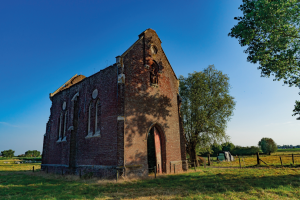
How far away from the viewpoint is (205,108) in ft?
82.6

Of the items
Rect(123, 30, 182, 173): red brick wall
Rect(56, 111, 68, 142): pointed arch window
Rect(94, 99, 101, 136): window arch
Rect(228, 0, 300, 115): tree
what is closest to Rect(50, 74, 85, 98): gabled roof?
Rect(56, 111, 68, 142): pointed arch window

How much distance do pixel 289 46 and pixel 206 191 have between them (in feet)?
38.7

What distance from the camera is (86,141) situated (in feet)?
59.3

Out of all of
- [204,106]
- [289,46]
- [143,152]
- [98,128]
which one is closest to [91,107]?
[98,128]

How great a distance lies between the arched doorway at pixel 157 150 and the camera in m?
17.0

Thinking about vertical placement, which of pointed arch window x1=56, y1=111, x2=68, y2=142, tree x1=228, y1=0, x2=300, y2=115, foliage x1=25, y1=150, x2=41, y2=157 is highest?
tree x1=228, y1=0, x2=300, y2=115

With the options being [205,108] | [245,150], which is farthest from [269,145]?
[205,108]

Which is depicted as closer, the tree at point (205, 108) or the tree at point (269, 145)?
the tree at point (205, 108)

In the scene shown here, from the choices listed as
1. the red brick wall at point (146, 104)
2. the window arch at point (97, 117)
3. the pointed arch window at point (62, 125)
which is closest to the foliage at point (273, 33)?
the red brick wall at point (146, 104)

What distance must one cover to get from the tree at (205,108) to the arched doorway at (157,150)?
8.62 m

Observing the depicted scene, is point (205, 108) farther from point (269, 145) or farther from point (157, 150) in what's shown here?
point (269, 145)

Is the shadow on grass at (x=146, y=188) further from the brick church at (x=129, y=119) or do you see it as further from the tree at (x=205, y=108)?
the tree at (x=205, y=108)

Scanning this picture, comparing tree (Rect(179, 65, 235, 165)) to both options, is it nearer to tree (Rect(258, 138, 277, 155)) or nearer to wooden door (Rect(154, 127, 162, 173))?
wooden door (Rect(154, 127, 162, 173))

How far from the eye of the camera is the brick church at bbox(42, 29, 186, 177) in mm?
15031
